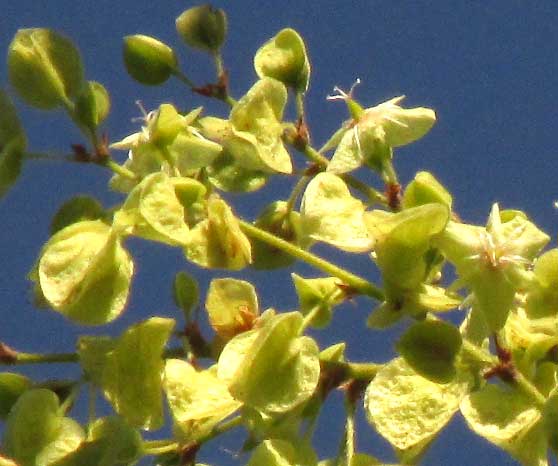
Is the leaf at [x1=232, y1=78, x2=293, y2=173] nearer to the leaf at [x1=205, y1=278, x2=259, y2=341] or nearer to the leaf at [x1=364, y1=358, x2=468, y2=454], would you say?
the leaf at [x1=205, y1=278, x2=259, y2=341]

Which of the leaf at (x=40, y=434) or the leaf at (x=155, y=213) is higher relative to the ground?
the leaf at (x=155, y=213)

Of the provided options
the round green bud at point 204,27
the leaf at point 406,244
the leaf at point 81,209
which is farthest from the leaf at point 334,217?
the round green bud at point 204,27

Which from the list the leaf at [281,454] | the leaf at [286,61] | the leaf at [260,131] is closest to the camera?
the leaf at [281,454]

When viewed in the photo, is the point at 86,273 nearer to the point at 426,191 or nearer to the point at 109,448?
the point at 109,448

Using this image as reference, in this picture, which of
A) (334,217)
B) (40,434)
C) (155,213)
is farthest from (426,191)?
(40,434)

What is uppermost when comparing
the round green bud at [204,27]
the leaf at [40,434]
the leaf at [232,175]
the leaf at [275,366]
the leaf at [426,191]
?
the leaf at [426,191]

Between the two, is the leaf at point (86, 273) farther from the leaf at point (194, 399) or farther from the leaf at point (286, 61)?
the leaf at point (286, 61)

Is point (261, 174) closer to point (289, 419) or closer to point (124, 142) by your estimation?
point (124, 142)
